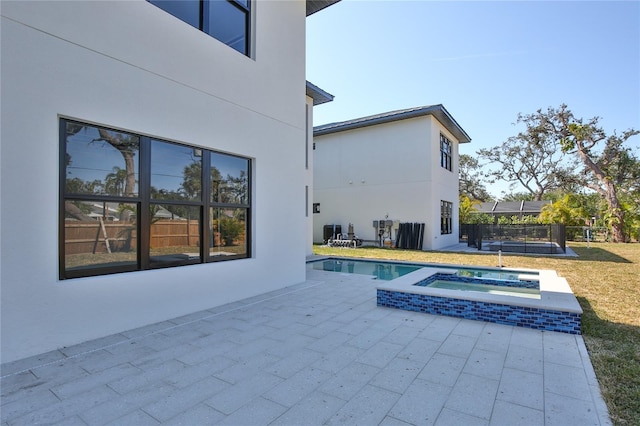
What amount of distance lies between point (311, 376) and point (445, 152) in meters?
16.1

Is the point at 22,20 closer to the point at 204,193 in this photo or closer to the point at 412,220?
the point at 204,193

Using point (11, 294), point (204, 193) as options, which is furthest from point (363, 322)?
point (11, 294)

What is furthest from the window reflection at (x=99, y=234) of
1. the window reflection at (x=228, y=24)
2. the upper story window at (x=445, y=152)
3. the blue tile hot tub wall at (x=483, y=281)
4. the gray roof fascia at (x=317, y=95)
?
the upper story window at (x=445, y=152)

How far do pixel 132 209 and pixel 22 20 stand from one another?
7.21ft

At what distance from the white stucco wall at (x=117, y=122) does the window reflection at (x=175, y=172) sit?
225mm

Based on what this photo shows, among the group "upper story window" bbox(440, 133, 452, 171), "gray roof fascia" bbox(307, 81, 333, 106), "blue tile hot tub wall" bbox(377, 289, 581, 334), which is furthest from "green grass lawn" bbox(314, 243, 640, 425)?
"gray roof fascia" bbox(307, 81, 333, 106)

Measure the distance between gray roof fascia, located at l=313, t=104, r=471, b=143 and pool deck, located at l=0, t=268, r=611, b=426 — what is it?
11.5 meters

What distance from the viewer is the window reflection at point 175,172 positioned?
4.58 metres

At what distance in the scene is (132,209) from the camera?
4285mm

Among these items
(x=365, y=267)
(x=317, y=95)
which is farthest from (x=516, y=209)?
(x=317, y=95)

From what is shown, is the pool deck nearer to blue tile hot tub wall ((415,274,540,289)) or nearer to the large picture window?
the large picture window

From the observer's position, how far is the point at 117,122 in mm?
4023

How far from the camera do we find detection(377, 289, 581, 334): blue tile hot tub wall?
161 inches

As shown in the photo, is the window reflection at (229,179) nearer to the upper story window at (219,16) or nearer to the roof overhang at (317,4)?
the upper story window at (219,16)
